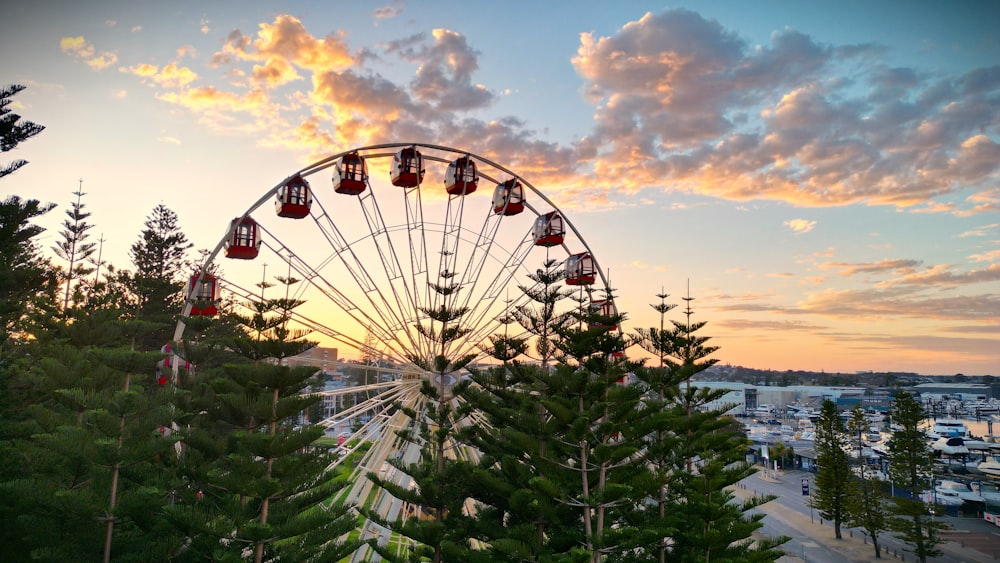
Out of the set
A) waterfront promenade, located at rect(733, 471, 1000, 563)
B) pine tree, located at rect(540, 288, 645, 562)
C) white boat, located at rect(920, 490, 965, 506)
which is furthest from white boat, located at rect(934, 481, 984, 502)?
pine tree, located at rect(540, 288, 645, 562)

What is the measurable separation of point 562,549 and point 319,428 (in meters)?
6.39

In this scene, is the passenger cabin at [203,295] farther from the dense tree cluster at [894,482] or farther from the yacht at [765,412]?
the yacht at [765,412]

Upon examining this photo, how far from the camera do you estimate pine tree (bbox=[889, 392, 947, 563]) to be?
82.3ft

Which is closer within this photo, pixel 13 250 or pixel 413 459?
pixel 413 459

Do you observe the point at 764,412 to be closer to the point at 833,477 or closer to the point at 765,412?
the point at 765,412

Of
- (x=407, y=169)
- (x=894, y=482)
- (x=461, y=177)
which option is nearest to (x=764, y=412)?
(x=894, y=482)

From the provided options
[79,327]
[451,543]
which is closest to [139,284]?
[79,327]

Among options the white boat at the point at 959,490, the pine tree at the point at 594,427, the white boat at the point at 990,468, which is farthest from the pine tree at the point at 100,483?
the white boat at the point at 990,468

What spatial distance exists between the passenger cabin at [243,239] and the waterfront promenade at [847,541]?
79.9ft

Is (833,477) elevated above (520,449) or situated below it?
below

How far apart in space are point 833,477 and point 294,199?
1186 inches

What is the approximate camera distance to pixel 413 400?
15.6 meters

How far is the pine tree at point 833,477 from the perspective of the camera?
30219 millimetres

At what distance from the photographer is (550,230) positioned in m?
18.6
